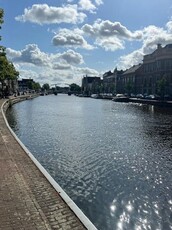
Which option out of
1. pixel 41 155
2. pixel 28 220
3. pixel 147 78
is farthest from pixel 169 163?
pixel 147 78

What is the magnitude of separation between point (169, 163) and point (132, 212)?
798cm

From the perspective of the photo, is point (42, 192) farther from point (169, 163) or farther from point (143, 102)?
point (143, 102)

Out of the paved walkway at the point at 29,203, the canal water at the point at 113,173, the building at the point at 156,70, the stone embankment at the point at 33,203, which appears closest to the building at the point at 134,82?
the building at the point at 156,70

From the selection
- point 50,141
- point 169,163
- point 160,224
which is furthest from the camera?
point 50,141

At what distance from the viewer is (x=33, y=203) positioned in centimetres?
933

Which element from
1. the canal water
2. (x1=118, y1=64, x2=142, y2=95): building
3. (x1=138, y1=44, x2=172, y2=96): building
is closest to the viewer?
the canal water

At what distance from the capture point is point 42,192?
34.0ft

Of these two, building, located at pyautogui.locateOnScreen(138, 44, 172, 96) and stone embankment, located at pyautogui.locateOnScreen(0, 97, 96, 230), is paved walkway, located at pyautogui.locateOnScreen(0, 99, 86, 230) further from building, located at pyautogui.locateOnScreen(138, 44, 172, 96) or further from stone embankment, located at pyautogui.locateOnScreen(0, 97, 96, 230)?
building, located at pyautogui.locateOnScreen(138, 44, 172, 96)

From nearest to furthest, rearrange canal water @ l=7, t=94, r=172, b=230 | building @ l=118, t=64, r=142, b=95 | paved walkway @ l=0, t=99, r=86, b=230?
paved walkway @ l=0, t=99, r=86, b=230 < canal water @ l=7, t=94, r=172, b=230 < building @ l=118, t=64, r=142, b=95

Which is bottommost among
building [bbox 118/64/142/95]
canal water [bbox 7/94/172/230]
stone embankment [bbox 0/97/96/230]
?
canal water [bbox 7/94/172/230]

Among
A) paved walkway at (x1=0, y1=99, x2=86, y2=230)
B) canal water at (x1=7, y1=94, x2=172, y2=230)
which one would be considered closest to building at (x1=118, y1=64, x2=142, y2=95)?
canal water at (x1=7, y1=94, x2=172, y2=230)

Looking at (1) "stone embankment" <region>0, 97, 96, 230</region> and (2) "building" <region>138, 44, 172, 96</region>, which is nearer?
(1) "stone embankment" <region>0, 97, 96, 230</region>

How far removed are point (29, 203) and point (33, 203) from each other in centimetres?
12

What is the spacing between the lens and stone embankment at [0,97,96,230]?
800 cm
